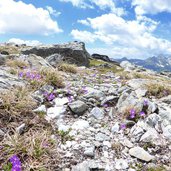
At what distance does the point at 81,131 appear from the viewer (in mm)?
7391

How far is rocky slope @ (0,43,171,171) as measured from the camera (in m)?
5.77

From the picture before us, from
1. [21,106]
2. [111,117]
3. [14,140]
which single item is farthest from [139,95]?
[14,140]

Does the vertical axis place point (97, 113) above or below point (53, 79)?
below

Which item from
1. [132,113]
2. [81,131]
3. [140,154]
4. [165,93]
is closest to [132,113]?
[132,113]

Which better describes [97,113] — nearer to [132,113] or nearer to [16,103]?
[132,113]

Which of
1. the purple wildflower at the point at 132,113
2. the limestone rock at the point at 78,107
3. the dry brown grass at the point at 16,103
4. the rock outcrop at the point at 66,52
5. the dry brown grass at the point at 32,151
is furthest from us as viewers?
the rock outcrop at the point at 66,52

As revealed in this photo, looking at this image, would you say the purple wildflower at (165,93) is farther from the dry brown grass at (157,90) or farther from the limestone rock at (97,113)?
the limestone rock at (97,113)

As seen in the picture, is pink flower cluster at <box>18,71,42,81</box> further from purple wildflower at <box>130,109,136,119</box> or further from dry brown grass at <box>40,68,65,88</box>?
purple wildflower at <box>130,109,136,119</box>

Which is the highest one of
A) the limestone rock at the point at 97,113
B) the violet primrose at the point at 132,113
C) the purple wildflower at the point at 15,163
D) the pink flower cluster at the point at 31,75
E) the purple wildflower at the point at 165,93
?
the pink flower cluster at the point at 31,75

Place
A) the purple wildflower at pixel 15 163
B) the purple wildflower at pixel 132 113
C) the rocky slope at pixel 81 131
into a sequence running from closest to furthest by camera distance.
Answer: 1. the purple wildflower at pixel 15 163
2. the rocky slope at pixel 81 131
3. the purple wildflower at pixel 132 113

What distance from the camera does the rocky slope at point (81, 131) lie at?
5.77 meters

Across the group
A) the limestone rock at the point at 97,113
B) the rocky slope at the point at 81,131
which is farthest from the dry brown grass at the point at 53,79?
the limestone rock at the point at 97,113

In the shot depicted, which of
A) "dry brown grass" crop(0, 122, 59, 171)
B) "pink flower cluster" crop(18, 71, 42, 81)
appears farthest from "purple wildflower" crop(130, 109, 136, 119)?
"pink flower cluster" crop(18, 71, 42, 81)

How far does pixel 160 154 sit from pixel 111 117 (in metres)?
2.24
